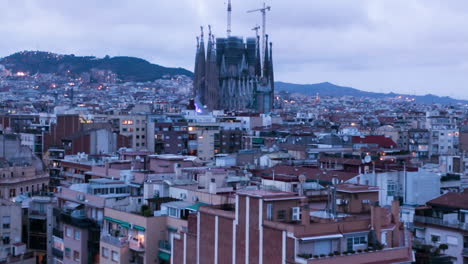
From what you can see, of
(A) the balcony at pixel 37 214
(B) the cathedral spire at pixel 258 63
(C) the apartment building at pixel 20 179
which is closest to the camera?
(A) the balcony at pixel 37 214

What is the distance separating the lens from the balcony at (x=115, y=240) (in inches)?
895

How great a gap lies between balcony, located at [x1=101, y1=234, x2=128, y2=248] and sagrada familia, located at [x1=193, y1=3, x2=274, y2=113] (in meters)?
79.6

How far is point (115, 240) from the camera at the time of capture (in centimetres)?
2311

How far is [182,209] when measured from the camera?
22594 mm

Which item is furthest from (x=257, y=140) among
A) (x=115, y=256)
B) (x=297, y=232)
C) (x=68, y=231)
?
(x=297, y=232)

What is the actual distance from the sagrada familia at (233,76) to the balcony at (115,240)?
79.6 meters

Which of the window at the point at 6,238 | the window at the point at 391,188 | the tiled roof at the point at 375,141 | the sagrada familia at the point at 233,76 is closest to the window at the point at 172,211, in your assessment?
the window at the point at 391,188

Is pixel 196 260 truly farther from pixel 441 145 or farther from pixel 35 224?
pixel 441 145

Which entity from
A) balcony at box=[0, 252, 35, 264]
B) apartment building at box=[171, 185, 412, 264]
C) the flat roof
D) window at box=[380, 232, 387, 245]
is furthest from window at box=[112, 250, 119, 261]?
window at box=[380, 232, 387, 245]

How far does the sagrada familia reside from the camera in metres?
107

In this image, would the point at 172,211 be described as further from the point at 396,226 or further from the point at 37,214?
the point at 37,214

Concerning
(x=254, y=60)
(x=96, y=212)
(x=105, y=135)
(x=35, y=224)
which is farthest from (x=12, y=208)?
(x=254, y=60)

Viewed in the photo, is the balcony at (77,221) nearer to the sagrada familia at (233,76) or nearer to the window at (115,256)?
the window at (115,256)

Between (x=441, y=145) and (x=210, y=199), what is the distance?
4241 centimetres
